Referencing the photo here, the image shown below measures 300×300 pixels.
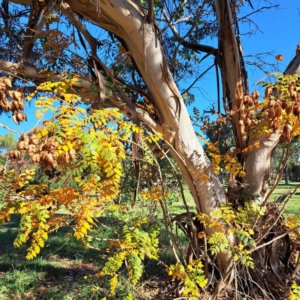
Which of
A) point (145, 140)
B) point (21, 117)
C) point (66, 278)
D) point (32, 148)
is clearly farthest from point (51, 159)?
point (66, 278)

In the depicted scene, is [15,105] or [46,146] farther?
[15,105]

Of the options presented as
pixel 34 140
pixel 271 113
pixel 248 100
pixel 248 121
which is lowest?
pixel 34 140

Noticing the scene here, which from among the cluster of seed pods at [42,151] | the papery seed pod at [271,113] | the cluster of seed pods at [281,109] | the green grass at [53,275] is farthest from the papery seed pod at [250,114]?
the green grass at [53,275]

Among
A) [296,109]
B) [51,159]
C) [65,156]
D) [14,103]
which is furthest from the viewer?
[296,109]

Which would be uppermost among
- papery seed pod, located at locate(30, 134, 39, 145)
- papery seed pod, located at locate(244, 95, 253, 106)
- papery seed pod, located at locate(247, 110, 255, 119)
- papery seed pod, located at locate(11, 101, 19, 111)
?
papery seed pod, located at locate(244, 95, 253, 106)

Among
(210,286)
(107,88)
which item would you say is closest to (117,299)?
(210,286)

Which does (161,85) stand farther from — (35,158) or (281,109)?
(35,158)

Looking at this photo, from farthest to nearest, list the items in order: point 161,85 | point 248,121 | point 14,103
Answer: point 161,85
point 248,121
point 14,103

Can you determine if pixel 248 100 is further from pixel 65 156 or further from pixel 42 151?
pixel 42 151

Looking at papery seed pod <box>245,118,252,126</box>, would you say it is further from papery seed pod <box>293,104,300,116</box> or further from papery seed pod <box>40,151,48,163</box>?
papery seed pod <box>40,151,48,163</box>

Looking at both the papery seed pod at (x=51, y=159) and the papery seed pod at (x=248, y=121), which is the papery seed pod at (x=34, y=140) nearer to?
the papery seed pod at (x=51, y=159)

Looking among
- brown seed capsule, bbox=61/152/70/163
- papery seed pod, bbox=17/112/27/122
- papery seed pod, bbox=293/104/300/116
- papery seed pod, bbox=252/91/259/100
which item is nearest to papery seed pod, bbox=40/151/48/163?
brown seed capsule, bbox=61/152/70/163

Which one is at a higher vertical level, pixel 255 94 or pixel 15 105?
pixel 255 94

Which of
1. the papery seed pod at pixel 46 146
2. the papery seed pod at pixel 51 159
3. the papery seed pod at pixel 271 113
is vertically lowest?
the papery seed pod at pixel 51 159
